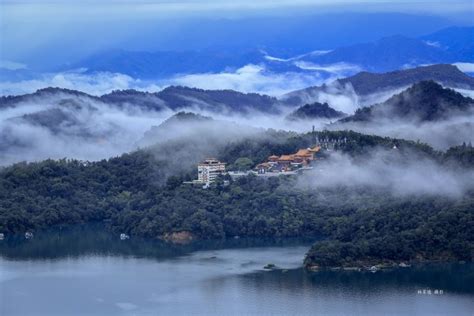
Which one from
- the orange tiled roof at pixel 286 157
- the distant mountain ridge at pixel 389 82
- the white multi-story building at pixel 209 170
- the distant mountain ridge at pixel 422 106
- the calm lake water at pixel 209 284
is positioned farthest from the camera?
the distant mountain ridge at pixel 389 82

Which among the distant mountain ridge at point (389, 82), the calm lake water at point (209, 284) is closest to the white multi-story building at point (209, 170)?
the calm lake water at point (209, 284)

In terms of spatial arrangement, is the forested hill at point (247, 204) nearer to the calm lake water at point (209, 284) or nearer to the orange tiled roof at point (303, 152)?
the orange tiled roof at point (303, 152)

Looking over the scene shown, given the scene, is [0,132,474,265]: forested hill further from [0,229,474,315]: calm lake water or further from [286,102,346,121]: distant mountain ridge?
[286,102,346,121]: distant mountain ridge

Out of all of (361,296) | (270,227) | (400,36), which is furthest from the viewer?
(400,36)

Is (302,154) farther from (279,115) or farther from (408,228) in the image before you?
(279,115)

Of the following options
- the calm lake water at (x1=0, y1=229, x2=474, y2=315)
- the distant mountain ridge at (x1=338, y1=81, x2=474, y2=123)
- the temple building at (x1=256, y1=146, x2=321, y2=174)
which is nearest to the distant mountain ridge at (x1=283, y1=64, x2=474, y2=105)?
the distant mountain ridge at (x1=338, y1=81, x2=474, y2=123)

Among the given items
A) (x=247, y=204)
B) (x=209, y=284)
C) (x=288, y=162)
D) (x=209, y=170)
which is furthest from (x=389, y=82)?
(x=209, y=284)

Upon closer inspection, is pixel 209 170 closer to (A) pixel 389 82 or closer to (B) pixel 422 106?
(B) pixel 422 106

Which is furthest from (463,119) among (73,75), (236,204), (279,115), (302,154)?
(73,75)
